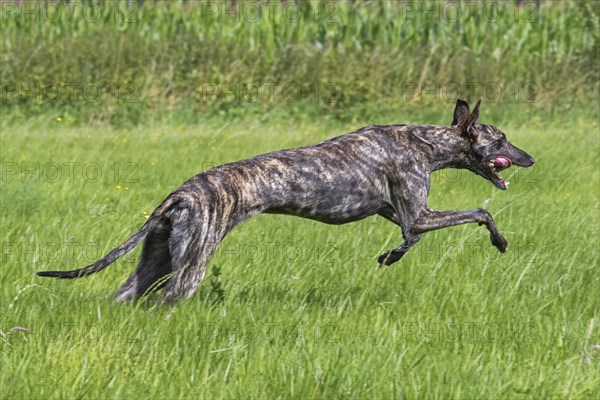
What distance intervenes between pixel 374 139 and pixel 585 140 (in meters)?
6.33

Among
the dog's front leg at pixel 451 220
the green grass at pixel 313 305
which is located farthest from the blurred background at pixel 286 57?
the dog's front leg at pixel 451 220

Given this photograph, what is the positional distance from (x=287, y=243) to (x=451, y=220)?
136 cm

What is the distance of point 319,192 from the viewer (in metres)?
6.12

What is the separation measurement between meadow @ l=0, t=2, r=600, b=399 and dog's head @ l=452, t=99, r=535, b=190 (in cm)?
64

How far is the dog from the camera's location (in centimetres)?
557

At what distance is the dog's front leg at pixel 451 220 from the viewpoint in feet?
21.5

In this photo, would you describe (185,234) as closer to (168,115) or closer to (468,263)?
(468,263)

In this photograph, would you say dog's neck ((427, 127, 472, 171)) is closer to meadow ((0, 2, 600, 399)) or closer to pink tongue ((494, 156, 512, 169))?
pink tongue ((494, 156, 512, 169))

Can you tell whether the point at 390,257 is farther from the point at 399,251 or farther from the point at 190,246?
the point at 190,246

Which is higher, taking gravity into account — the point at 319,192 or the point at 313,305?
the point at 319,192

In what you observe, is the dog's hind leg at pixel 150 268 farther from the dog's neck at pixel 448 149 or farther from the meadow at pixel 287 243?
the dog's neck at pixel 448 149

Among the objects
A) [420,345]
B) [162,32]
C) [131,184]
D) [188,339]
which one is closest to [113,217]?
[131,184]

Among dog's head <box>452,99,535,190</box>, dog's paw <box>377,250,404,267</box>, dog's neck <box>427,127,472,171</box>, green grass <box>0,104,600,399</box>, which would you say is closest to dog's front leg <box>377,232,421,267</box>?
dog's paw <box>377,250,404,267</box>

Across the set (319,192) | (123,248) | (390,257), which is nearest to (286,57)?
(390,257)
